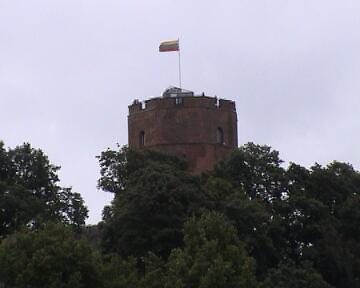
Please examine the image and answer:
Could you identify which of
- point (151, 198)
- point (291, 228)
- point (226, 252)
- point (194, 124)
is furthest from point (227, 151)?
point (226, 252)

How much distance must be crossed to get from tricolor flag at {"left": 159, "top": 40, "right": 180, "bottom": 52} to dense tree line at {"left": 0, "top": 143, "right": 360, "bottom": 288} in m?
13.1

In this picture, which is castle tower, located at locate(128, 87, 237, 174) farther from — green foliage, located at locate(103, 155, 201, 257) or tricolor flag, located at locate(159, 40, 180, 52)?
green foliage, located at locate(103, 155, 201, 257)

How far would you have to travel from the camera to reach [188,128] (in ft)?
251

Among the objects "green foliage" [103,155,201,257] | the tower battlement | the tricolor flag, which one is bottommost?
"green foliage" [103,155,201,257]

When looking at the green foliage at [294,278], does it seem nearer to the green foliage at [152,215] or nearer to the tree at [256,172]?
the green foliage at [152,215]

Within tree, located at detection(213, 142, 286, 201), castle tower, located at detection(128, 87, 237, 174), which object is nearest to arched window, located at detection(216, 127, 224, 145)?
castle tower, located at detection(128, 87, 237, 174)

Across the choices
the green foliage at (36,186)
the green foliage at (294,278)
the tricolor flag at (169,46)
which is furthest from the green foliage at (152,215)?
the tricolor flag at (169,46)

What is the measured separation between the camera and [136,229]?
53.5 meters

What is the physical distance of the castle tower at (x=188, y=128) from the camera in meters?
76.1

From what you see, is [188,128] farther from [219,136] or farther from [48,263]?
[48,263]

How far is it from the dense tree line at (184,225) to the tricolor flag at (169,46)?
13142 millimetres

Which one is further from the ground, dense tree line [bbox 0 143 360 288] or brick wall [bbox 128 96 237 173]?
brick wall [bbox 128 96 237 173]

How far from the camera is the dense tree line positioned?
41.1m

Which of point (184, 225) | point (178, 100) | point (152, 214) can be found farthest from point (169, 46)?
point (184, 225)
